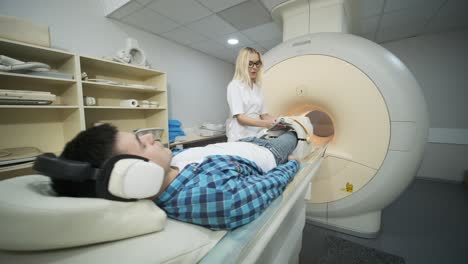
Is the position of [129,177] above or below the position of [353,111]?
below

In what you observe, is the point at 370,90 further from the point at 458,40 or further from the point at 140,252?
the point at 458,40

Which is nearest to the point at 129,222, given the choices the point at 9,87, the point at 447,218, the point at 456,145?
the point at 9,87

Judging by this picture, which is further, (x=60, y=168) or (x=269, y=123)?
(x=269, y=123)

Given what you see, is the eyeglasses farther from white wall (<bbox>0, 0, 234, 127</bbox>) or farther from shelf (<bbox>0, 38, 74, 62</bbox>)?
white wall (<bbox>0, 0, 234, 127</bbox>)

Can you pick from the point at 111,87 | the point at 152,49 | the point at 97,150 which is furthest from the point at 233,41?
the point at 97,150

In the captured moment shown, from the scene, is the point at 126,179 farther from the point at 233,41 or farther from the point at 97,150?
the point at 233,41

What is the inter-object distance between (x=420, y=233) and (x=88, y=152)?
233 cm

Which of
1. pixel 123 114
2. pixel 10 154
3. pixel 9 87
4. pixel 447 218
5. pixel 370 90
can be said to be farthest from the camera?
pixel 123 114

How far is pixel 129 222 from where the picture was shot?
0.43 meters

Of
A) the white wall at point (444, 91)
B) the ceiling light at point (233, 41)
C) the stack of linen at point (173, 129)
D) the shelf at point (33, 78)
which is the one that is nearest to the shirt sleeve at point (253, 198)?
the shelf at point (33, 78)

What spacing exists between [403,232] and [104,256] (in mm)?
2152

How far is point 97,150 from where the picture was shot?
505 millimetres

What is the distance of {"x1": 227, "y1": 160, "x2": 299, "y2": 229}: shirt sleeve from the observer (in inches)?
20.0

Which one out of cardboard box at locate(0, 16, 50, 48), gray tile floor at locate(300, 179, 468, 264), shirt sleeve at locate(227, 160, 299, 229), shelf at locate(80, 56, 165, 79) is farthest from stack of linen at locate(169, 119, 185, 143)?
shirt sleeve at locate(227, 160, 299, 229)
